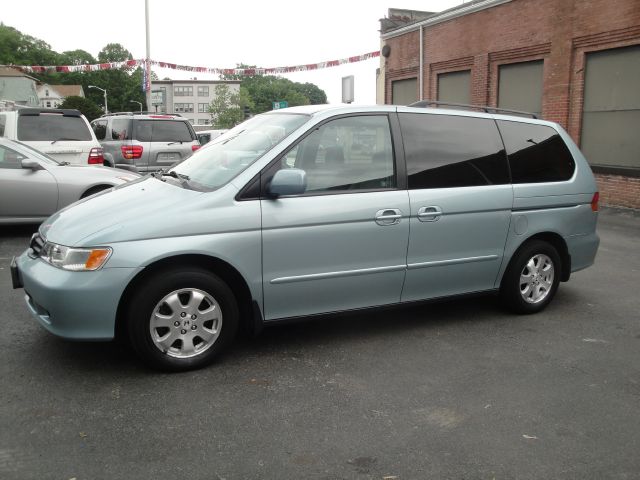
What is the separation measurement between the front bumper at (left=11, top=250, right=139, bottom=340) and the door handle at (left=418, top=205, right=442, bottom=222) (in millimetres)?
2111

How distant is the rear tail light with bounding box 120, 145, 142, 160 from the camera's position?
12.7 meters

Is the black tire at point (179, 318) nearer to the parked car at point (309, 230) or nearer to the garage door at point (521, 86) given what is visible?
the parked car at point (309, 230)

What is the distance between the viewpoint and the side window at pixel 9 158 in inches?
340

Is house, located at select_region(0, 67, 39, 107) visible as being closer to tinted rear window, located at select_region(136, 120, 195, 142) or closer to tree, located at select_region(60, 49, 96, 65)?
tree, located at select_region(60, 49, 96, 65)

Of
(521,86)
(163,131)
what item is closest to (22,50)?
(163,131)

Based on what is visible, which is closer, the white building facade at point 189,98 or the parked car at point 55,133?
the parked car at point 55,133

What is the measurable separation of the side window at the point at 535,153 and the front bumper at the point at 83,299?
328cm

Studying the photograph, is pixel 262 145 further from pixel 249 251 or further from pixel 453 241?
pixel 453 241

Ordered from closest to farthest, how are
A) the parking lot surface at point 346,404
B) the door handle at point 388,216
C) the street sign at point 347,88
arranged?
the parking lot surface at point 346,404, the door handle at point 388,216, the street sign at point 347,88

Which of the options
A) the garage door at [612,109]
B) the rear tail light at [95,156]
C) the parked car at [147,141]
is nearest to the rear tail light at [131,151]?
the parked car at [147,141]

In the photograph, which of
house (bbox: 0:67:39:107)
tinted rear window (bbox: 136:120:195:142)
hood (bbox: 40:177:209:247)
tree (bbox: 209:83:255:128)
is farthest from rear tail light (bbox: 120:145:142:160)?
tree (bbox: 209:83:255:128)

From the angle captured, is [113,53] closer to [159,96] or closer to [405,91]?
[159,96]

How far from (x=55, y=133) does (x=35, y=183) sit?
2.40 metres

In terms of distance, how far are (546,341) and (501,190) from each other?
4.14 feet
